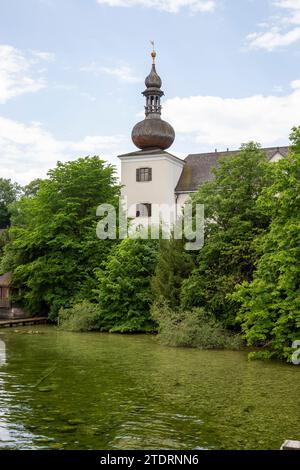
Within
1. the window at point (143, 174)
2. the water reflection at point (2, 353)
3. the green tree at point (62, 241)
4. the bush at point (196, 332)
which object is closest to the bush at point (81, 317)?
the green tree at point (62, 241)

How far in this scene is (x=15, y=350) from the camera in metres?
24.6

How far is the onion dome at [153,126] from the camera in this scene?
4600 centimetres

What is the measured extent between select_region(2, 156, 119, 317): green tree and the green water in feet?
41.9

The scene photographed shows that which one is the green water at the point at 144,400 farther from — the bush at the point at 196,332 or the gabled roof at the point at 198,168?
the gabled roof at the point at 198,168

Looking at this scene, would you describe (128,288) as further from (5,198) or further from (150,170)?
(5,198)

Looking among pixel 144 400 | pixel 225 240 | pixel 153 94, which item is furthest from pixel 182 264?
pixel 153 94

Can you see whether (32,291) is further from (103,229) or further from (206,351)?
(206,351)

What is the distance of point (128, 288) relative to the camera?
109 feet

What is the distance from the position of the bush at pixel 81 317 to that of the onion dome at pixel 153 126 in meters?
16.1

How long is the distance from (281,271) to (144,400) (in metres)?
8.22

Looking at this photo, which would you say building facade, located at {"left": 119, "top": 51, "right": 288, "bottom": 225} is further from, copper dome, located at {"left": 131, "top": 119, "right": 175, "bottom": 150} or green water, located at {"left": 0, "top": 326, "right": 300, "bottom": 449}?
green water, located at {"left": 0, "top": 326, "right": 300, "bottom": 449}
